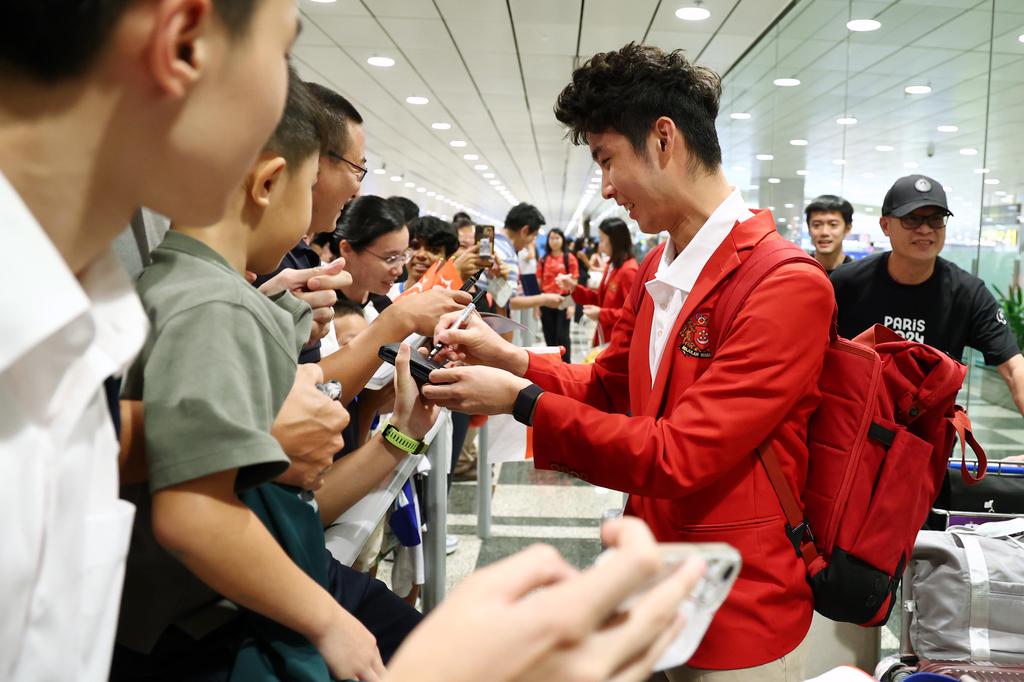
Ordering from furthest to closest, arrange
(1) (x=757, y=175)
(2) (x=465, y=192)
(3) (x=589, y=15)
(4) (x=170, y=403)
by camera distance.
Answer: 1. (2) (x=465, y=192)
2. (1) (x=757, y=175)
3. (3) (x=589, y=15)
4. (4) (x=170, y=403)

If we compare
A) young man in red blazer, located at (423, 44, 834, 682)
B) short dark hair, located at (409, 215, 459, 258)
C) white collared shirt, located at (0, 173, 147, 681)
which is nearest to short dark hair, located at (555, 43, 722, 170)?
young man in red blazer, located at (423, 44, 834, 682)

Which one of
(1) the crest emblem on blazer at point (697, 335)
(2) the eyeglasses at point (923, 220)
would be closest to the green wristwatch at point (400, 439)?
(1) the crest emblem on blazer at point (697, 335)

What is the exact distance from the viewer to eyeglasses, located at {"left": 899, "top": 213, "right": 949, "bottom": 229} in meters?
2.83

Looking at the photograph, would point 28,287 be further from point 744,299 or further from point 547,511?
point 547,511

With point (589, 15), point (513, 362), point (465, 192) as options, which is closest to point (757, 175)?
point (589, 15)

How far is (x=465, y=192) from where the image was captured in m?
24.7

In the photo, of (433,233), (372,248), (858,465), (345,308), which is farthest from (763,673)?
(433,233)

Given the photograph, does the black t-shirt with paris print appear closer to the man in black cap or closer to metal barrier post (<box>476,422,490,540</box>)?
the man in black cap

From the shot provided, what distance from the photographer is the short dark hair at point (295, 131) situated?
3.50ft

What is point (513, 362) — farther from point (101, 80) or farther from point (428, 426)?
point (101, 80)

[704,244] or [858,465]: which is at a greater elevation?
[704,244]

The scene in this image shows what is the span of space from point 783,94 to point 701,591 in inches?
278

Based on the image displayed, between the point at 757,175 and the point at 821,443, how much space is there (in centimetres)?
660

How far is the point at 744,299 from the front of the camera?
4.41 feet
